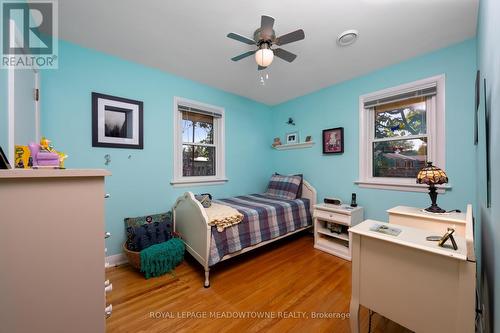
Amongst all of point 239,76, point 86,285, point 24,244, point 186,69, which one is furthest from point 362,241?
point 186,69

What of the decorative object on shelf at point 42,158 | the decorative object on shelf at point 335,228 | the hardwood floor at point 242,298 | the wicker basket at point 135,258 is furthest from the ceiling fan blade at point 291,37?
the wicker basket at point 135,258

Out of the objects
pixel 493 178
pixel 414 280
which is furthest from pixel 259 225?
pixel 493 178

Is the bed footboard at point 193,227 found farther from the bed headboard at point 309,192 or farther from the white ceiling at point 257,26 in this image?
the bed headboard at point 309,192

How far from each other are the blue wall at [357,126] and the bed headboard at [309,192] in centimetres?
10

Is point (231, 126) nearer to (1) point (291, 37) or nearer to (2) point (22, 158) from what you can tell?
(1) point (291, 37)

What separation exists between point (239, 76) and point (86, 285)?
273cm

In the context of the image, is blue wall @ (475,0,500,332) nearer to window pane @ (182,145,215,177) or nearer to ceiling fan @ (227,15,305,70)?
ceiling fan @ (227,15,305,70)

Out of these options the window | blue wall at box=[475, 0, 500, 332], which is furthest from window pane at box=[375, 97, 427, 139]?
blue wall at box=[475, 0, 500, 332]

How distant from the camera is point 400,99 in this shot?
2.41 meters

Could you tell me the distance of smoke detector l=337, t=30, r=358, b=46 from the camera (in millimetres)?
1863

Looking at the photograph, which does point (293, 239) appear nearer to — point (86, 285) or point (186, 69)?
point (86, 285)

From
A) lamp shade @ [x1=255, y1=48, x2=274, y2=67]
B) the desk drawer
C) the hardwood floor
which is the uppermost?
lamp shade @ [x1=255, y1=48, x2=274, y2=67]

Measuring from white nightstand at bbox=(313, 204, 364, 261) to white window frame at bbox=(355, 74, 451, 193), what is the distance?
0.46 m

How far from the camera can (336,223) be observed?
8.85 ft
